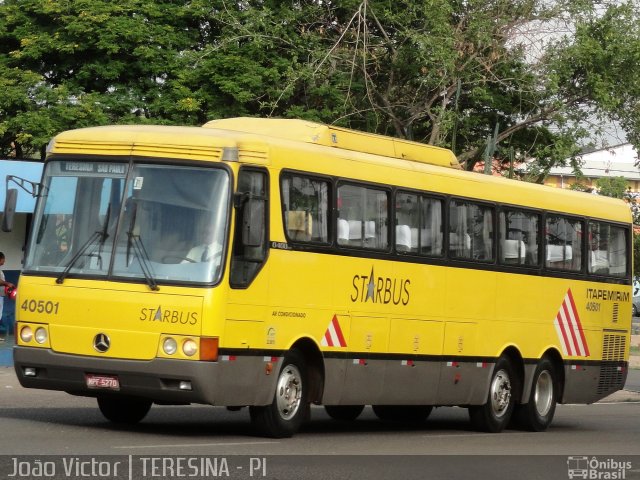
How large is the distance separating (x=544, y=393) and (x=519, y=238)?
7.33 ft

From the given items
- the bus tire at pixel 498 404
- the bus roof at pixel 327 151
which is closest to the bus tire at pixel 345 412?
the bus tire at pixel 498 404

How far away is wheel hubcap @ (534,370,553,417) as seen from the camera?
20.2 m

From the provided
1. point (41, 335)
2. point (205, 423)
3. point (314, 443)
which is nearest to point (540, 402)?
point (205, 423)

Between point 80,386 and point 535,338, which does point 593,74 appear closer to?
point 535,338

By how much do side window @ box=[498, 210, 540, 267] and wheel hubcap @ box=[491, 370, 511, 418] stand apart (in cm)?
148

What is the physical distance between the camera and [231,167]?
14414 mm

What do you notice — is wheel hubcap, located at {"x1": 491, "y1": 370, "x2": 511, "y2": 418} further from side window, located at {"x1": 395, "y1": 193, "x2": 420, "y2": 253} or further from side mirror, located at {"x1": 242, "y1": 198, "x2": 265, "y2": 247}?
side mirror, located at {"x1": 242, "y1": 198, "x2": 265, "y2": 247}

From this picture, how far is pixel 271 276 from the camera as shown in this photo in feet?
48.6

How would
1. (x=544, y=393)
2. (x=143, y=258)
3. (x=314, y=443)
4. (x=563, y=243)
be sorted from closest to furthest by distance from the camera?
1. (x=143, y=258)
2. (x=314, y=443)
3. (x=544, y=393)
4. (x=563, y=243)

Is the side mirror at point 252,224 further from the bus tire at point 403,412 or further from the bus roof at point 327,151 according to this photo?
the bus tire at point 403,412

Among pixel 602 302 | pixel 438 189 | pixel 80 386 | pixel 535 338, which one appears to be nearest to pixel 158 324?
pixel 80 386

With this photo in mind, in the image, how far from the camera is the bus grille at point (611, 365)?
71.5 feet

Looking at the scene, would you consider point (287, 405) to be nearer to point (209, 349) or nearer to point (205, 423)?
point (209, 349)

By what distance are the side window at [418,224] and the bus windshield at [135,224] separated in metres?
3.37
